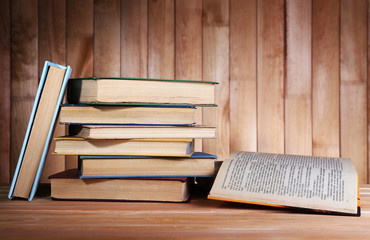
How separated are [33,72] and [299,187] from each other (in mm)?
869

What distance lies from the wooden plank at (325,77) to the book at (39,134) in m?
0.79

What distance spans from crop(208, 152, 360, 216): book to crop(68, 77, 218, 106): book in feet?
0.58

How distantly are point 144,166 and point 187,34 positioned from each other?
1.74 feet

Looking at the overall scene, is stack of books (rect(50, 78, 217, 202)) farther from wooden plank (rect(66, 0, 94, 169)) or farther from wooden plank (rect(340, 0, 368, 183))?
wooden plank (rect(340, 0, 368, 183))

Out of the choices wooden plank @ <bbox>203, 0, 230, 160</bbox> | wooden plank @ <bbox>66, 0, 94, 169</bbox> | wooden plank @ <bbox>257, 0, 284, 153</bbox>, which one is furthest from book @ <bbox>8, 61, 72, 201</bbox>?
wooden plank @ <bbox>257, 0, 284, 153</bbox>

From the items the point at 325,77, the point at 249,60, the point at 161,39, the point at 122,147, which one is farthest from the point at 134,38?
the point at 325,77

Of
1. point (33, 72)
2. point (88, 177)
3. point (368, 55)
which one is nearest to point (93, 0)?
point (33, 72)

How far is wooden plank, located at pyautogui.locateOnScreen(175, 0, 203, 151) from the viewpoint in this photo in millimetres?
1257

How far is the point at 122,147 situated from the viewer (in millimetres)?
895

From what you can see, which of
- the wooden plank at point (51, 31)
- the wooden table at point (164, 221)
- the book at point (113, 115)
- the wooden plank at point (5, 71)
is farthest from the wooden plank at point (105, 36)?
the wooden table at point (164, 221)

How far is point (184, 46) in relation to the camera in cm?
126

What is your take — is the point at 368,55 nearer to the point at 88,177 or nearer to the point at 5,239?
the point at 88,177

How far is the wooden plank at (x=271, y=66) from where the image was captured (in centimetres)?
127

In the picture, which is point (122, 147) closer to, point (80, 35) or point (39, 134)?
point (39, 134)
